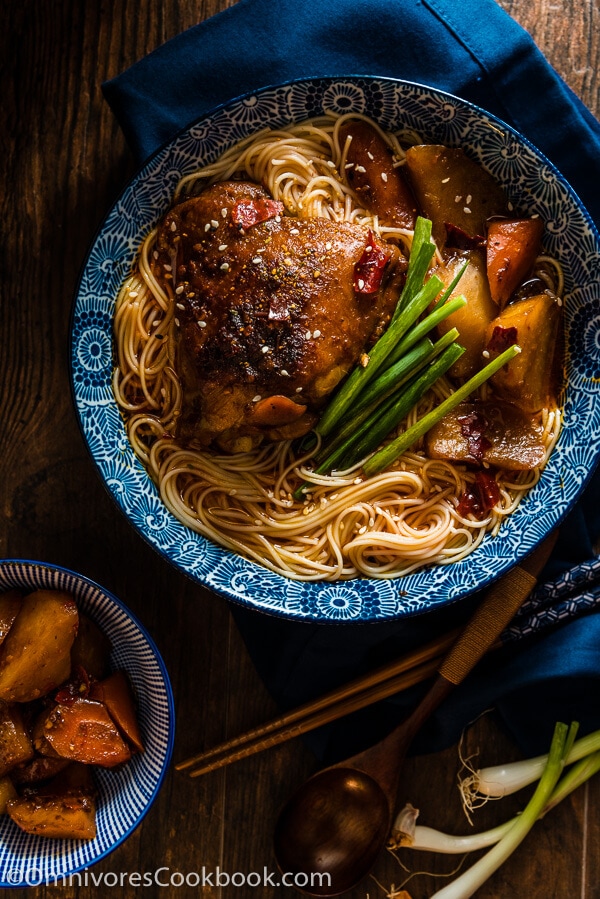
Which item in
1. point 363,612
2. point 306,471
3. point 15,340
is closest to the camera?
point 363,612

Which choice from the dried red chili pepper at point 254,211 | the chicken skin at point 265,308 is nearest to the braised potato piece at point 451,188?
the chicken skin at point 265,308

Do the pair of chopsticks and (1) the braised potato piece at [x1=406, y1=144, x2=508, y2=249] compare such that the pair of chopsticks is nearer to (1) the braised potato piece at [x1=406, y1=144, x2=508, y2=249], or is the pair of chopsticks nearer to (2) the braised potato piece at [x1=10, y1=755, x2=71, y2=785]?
(2) the braised potato piece at [x1=10, y1=755, x2=71, y2=785]

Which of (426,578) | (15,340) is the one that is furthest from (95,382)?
(426,578)

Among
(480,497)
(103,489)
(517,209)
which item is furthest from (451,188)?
(103,489)

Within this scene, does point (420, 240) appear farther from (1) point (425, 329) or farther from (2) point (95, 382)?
(2) point (95, 382)

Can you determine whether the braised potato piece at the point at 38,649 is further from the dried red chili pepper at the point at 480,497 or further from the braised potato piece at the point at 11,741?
the dried red chili pepper at the point at 480,497
